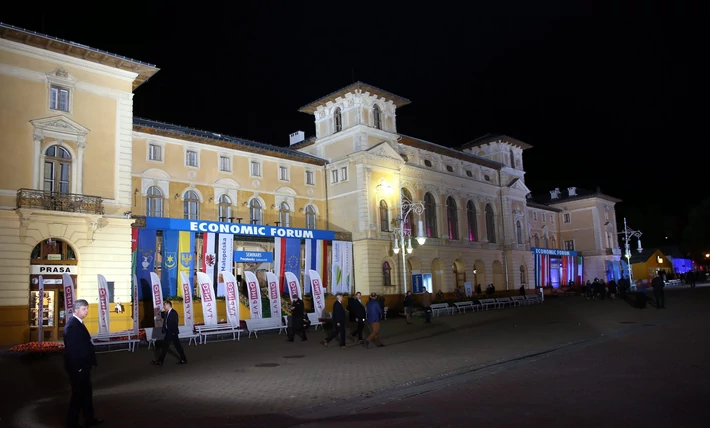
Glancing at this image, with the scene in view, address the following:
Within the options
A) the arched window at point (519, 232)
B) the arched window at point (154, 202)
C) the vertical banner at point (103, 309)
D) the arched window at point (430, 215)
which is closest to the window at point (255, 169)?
the arched window at point (154, 202)

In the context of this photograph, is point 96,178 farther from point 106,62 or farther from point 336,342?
point 336,342

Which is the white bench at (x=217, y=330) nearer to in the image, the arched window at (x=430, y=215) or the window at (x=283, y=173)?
the window at (x=283, y=173)

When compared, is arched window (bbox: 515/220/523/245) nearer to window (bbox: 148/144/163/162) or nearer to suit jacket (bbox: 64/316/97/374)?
window (bbox: 148/144/163/162)

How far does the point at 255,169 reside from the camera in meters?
37.6

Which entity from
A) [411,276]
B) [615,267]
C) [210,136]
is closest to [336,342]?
[210,136]

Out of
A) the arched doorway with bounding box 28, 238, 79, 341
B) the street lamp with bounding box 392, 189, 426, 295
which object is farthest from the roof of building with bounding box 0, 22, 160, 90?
the street lamp with bounding box 392, 189, 426, 295

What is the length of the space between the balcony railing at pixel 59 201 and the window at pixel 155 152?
8.73 meters

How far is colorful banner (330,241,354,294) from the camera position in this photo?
1465 inches

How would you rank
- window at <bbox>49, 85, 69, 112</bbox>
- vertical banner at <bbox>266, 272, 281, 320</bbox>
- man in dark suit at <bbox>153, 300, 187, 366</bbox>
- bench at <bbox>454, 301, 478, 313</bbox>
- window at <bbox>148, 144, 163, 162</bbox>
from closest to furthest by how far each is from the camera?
man in dark suit at <bbox>153, 300, 187, 366</bbox>
window at <bbox>49, 85, 69, 112</bbox>
vertical banner at <bbox>266, 272, 281, 320</bbox>
window at <bbox>148, 144, 163, 162</bbox>
bench at <bbox>454, 301, 478, 313</bbox>

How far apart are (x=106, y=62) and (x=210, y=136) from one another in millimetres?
10732

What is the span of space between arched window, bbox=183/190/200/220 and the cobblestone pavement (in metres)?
13.5

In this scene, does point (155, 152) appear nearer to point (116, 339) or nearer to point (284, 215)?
point (284, 215)

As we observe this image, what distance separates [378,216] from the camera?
4044 cm

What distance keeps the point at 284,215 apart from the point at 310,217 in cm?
267
